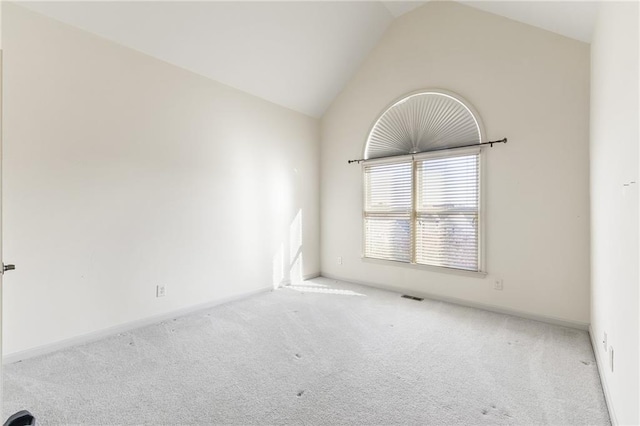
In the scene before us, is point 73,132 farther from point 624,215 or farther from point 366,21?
point 624,215

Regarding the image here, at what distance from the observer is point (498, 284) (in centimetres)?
333

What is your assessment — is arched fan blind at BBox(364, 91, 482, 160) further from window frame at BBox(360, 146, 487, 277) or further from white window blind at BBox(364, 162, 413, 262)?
Result: white window blind at BBox(364, 162, 413, 262)

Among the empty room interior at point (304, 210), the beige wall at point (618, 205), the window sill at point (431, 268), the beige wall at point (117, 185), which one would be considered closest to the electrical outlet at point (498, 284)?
the empty room interior at point (304, 210)

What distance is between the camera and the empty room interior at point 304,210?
188 centimetres

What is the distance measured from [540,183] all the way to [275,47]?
3198 mm

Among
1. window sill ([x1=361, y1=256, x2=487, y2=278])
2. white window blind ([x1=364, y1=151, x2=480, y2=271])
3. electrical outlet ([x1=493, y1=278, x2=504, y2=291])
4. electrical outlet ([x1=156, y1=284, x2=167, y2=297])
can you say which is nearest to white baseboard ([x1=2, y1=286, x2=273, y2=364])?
electrical outlet ([x1=156, y1=284, x2=167, y2=297])

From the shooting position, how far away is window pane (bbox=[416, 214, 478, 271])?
139 inches

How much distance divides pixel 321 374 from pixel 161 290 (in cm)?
194

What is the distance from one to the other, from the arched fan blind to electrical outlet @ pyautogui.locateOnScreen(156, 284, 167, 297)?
3035 mm

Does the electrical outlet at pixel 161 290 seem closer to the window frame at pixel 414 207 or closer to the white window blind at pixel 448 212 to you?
the window frame at pixel 414 207

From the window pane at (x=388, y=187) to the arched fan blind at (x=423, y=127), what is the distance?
7.9 inches

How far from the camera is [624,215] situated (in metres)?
1.53

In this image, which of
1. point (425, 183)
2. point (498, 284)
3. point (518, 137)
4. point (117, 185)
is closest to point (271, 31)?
point (117, 185)

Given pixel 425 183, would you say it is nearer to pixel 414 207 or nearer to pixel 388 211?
pixel 414 207
